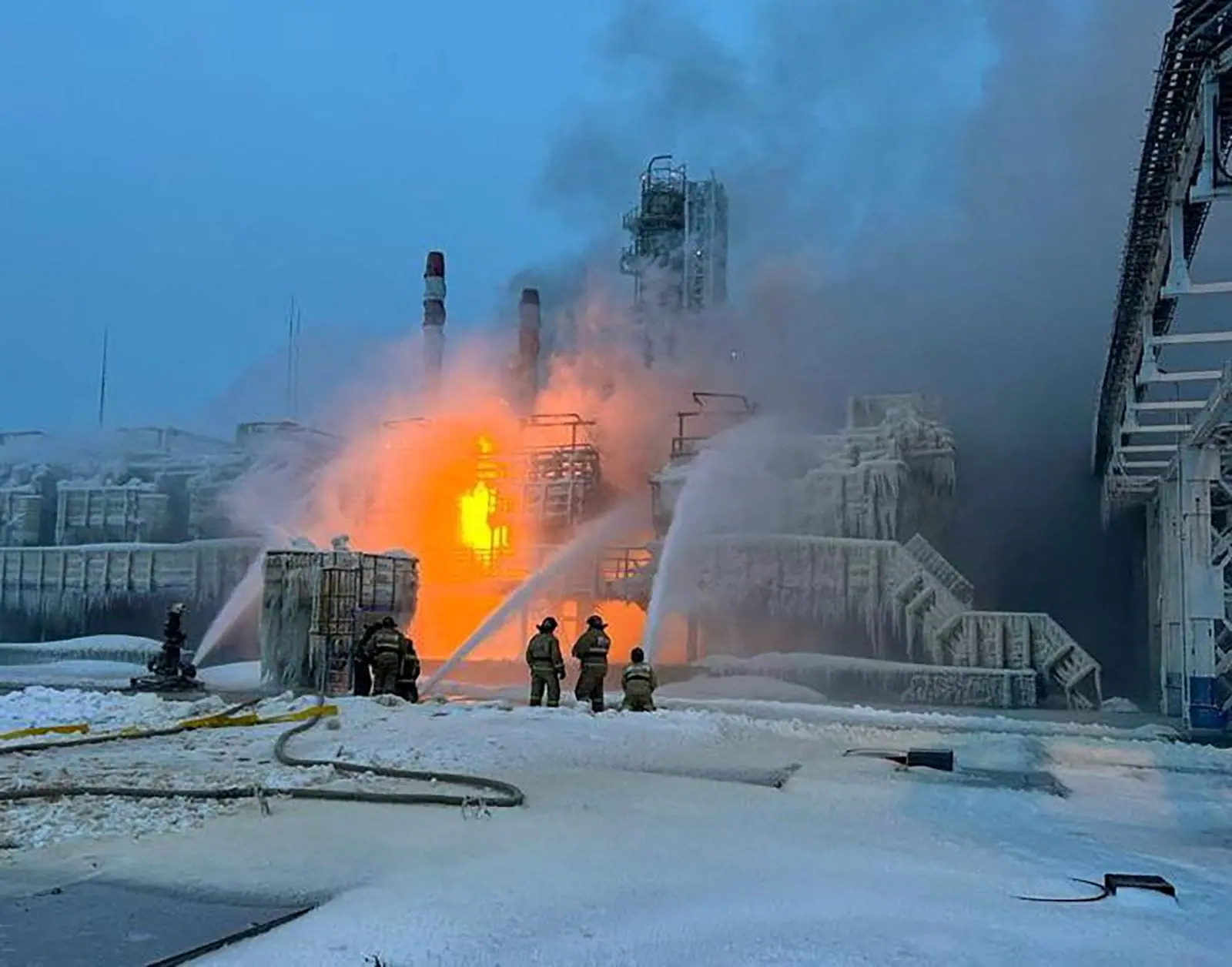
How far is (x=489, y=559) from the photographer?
1583 inches

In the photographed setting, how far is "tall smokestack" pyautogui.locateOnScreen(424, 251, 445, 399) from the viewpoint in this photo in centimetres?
5269

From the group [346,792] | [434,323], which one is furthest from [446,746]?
[434,323]

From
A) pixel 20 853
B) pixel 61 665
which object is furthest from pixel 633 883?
pixel 61 665

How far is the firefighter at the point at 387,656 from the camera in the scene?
19094 millimetres

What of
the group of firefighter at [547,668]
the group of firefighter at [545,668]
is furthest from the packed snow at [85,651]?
the group of firefighter at [547,668]

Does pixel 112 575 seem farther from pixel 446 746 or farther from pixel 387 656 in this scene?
pixel 446 746

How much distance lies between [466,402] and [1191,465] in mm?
38011

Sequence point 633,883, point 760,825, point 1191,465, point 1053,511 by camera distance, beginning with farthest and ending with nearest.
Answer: point 1053,511 → point 1191,465 → point 760,825 → point 633,883

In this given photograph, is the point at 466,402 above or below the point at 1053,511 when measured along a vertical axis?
above

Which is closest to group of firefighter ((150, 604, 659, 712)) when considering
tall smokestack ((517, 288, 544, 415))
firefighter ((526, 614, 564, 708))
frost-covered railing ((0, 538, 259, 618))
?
firefighter ((526, 614, 564, 708))

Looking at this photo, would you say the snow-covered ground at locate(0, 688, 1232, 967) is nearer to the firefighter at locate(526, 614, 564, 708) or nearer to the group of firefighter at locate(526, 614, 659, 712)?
the group of firefighter at locate(526, 614, 659, 712)

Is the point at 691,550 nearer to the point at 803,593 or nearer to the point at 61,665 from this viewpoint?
the point at 803,593

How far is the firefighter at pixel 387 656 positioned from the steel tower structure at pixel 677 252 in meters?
33.2

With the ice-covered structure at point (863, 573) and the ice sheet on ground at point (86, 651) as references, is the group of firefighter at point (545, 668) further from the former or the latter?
the ice sheet on ground at point (86, 651)
